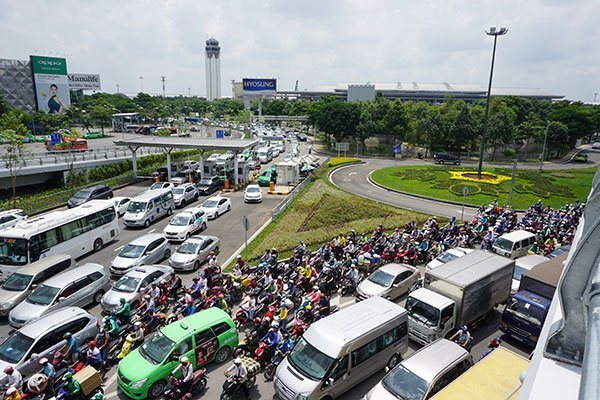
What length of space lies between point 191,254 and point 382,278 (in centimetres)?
909

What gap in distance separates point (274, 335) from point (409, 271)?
22.4 ft

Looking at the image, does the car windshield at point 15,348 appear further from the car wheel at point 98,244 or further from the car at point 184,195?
the car at point 184,195

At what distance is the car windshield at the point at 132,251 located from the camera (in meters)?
17.6

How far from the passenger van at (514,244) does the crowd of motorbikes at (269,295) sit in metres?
0.71

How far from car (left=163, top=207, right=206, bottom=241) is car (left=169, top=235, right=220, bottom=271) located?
3.04 meters

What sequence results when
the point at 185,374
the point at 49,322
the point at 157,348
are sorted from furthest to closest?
1. the point at 49,322
2. the point at 157,348
3. the point at 185,374

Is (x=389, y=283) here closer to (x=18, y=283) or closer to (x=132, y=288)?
(x=132, y=288)

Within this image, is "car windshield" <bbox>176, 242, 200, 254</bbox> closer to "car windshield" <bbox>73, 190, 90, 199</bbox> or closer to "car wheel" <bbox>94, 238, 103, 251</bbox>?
"car wheel" <bbox>94, 238, 103, 251</bbox>

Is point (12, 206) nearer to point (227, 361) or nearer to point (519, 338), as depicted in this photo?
point (227, 361)

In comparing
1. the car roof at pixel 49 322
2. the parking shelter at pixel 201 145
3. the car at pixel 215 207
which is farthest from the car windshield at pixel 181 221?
the parking shelter at pixel 201 145

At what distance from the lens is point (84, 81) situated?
105 m

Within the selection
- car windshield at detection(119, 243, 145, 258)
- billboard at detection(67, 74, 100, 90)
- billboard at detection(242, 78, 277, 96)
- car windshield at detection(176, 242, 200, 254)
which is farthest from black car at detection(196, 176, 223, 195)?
billboard at detection(67, 74, 100, 90)

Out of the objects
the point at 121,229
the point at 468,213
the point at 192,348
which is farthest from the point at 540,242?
the point at 121,229

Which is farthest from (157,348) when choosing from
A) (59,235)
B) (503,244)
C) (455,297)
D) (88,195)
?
(88,195)
